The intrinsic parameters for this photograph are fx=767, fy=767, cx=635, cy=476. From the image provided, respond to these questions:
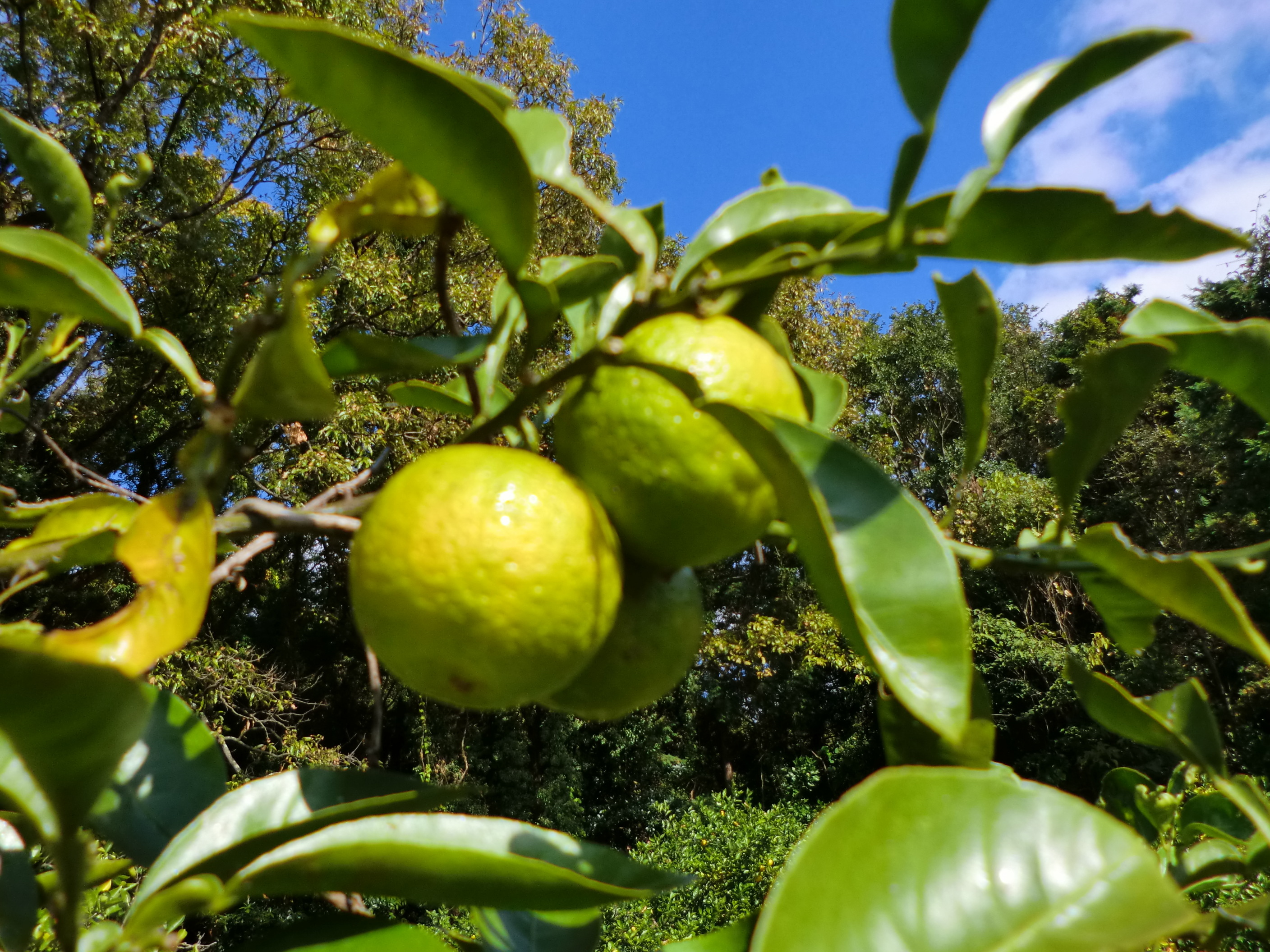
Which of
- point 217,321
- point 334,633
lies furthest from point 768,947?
point 334,633

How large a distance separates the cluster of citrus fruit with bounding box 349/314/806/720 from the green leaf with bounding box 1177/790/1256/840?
483 mm

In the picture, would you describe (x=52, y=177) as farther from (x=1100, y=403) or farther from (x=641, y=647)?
(x=1100, y=403)

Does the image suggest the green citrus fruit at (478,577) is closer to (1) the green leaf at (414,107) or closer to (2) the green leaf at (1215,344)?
(1) the green leaf at (414,107)

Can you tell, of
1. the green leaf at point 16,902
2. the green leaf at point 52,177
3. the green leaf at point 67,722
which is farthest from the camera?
the green leaf at point 52,177

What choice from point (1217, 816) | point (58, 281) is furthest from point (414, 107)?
point (1217, 816)

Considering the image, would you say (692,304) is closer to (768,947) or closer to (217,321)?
(768,947)

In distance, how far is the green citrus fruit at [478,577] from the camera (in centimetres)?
36

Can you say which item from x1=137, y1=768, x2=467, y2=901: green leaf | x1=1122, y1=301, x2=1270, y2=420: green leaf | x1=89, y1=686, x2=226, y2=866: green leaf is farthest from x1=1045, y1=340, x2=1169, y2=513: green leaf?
x1=89, y1=686, x2=226, y2=866: green leaf

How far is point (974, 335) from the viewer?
44 cm

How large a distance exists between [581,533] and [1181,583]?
0.27 m

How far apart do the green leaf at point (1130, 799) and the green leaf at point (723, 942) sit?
16.9 inches

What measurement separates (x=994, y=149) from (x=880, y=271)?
0.09 metres

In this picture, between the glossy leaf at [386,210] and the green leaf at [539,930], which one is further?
the green leaf at [539,930]

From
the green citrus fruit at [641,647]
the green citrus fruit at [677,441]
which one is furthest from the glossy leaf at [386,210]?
the green citrus fruit at [641,647]
